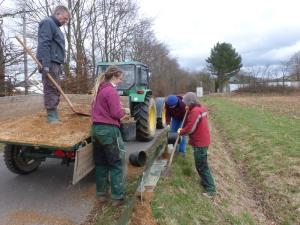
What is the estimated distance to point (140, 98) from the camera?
9.32 meters

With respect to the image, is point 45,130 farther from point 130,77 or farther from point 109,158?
point 130,77

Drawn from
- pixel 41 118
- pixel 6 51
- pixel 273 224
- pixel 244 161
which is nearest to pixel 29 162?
pixel 41 118

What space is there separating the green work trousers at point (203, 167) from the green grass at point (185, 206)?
0.47ft

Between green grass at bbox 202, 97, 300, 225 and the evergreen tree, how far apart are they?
5538cm

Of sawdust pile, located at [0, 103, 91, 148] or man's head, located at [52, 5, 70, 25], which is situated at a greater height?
man's head, located at [52, 5, 70, 25]

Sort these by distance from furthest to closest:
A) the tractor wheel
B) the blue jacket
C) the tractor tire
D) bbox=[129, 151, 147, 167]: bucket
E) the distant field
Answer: the distant field
the tractor tire
the tractor wheel
bbox=[129, 151, 147, 167]: bucket
the blue jacket

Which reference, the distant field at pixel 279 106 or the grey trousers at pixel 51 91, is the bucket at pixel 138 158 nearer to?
the grey trousers at pixel 51 91

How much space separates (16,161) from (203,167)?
3235 millimetres

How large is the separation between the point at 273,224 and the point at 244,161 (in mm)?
3601


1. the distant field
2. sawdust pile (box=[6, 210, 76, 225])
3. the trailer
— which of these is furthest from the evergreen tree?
sawdust pile (box=[6, 210, 76, 225])

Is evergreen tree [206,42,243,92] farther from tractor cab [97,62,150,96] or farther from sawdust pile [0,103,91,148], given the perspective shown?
sawdust pile [0,103,91,148]

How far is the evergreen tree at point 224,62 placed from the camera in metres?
69.4

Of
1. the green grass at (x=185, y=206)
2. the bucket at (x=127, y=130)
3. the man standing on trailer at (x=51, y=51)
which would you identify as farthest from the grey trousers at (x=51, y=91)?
the green grass at (x=185, y=206)

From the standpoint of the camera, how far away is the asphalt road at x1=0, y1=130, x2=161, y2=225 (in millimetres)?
4922
